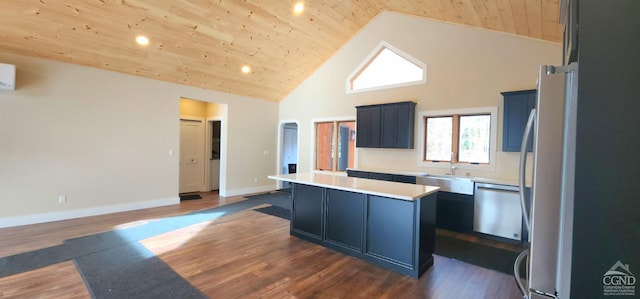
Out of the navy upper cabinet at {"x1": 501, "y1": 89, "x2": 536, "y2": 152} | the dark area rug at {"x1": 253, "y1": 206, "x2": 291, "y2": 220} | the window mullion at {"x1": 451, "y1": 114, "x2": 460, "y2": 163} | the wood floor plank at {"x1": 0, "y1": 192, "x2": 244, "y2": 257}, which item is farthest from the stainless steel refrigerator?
the wood floor plank at {"x1": 0, "y1": 192, "x2": 244, "y2": 257}

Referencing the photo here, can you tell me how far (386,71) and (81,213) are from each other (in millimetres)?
6350

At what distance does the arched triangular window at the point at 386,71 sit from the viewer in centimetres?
547

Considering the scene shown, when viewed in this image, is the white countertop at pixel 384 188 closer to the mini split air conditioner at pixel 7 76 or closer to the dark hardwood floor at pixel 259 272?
the dark hardwood floor at pixel 259 272

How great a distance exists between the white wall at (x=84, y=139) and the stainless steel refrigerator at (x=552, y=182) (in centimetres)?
620

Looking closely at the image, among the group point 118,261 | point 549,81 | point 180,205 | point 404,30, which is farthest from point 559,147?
point 180,205

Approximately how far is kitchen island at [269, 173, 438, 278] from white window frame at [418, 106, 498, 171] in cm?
201

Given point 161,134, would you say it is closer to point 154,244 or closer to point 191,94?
point 191,94

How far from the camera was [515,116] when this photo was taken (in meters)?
4.15

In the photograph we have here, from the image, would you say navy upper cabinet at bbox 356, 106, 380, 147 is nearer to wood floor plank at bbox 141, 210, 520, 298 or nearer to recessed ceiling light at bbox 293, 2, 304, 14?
recessed ceiling light at bbox 293, 2, 304, 14

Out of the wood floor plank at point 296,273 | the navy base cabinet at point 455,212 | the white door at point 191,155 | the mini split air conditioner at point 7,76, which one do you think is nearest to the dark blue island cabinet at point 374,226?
the wood floor plank at point 296,273

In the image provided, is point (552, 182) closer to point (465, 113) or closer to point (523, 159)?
point (523, 159)

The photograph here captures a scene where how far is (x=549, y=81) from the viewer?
115 centimetres

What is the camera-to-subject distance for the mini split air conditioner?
3.90 meters

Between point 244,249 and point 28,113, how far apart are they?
4099 millimetres
